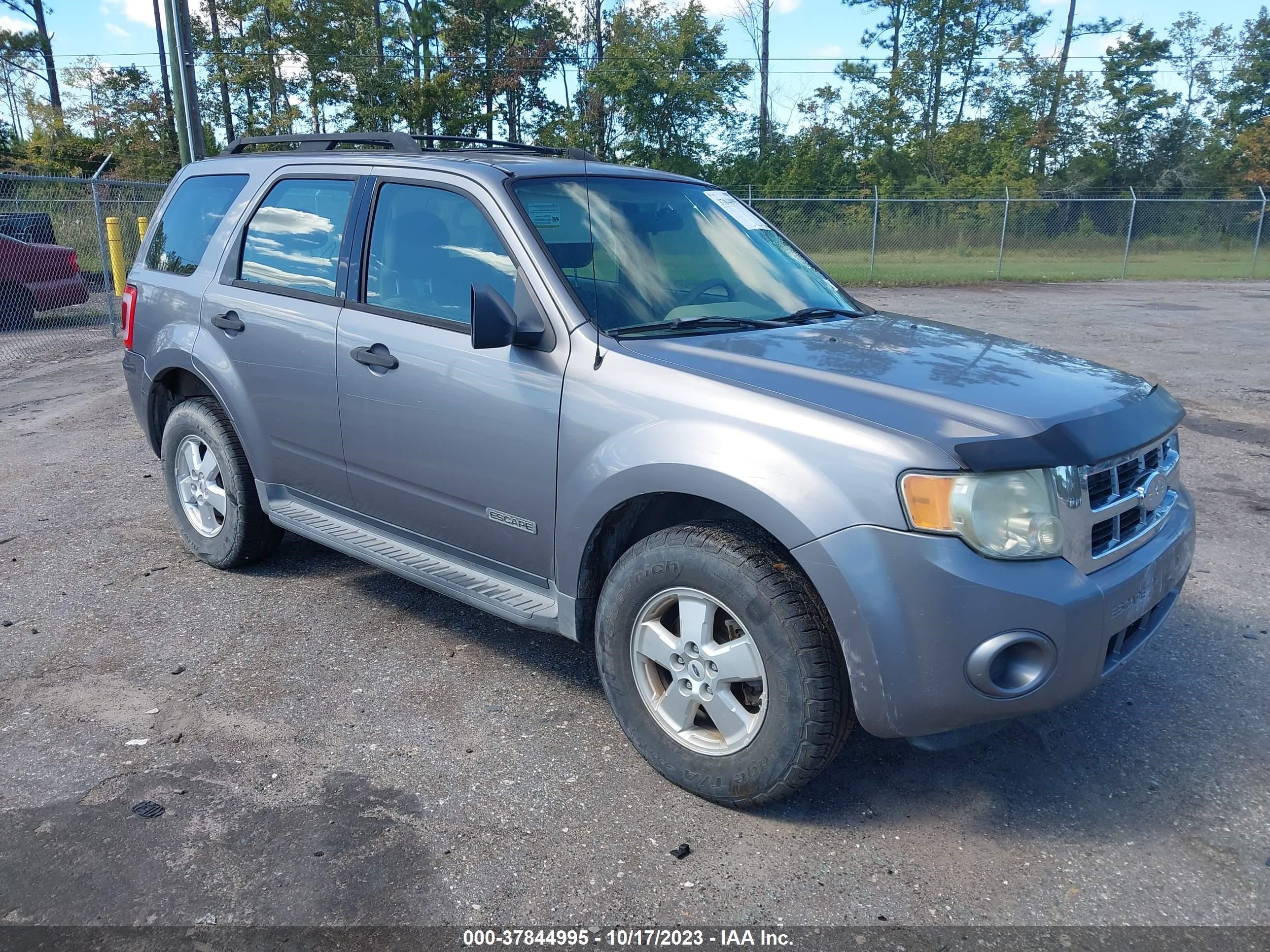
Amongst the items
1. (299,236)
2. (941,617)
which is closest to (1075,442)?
(941,617)

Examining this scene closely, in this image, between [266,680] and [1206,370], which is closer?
[266,680]

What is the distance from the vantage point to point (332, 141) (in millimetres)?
4719

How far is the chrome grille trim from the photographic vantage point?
8.75 ft

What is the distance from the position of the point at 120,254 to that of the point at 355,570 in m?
11.8

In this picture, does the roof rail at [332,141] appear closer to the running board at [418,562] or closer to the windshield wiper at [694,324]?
the windshield wiper at [694,324]

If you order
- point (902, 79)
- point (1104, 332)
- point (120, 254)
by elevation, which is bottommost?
point (1104, 332)

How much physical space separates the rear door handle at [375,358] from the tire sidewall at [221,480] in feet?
3.77

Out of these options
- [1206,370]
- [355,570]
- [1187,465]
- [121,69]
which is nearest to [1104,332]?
[1206,370]

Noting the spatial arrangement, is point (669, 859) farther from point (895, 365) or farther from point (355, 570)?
point (355, 570)

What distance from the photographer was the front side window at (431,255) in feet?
11.9

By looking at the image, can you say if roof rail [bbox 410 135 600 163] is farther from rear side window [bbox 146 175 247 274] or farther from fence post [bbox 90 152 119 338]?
fence post [bbox 90 152 119 338]

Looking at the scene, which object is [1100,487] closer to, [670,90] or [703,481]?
[703,481]

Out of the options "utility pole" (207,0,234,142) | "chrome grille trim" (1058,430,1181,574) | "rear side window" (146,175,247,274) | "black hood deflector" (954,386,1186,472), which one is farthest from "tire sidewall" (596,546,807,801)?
"utility pole" (207,0,234,142)

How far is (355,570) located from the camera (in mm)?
5031
